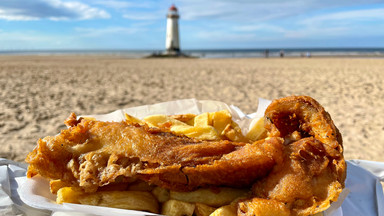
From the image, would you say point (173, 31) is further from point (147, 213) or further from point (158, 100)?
point (147, 213)

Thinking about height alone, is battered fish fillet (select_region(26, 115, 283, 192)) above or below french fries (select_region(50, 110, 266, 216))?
above

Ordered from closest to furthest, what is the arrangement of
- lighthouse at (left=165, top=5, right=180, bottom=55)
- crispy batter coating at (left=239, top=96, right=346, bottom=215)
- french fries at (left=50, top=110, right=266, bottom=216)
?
crispy batter coating at (left=239, top=96, right=346, bottom=215), french fries at (left=50, top=110, right=266, bottom=216), lighthouse at (left=165, top=5, right=180, bottom=55)

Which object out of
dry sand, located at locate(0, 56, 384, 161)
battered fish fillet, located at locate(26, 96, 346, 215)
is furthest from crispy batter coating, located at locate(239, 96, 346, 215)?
dry sand, located at locate(0, 56, 384, 161)

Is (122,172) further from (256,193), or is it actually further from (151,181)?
(256,193)

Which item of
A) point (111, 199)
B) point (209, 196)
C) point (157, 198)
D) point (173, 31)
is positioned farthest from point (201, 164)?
point (173, 31)

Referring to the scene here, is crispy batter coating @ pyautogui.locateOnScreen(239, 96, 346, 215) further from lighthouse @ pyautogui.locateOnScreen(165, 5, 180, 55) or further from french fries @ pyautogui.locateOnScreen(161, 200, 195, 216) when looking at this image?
lighthouse @ pyautogui.locateOnScreen(165, 5, 180, 55)

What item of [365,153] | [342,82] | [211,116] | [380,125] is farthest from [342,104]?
[211,116]
